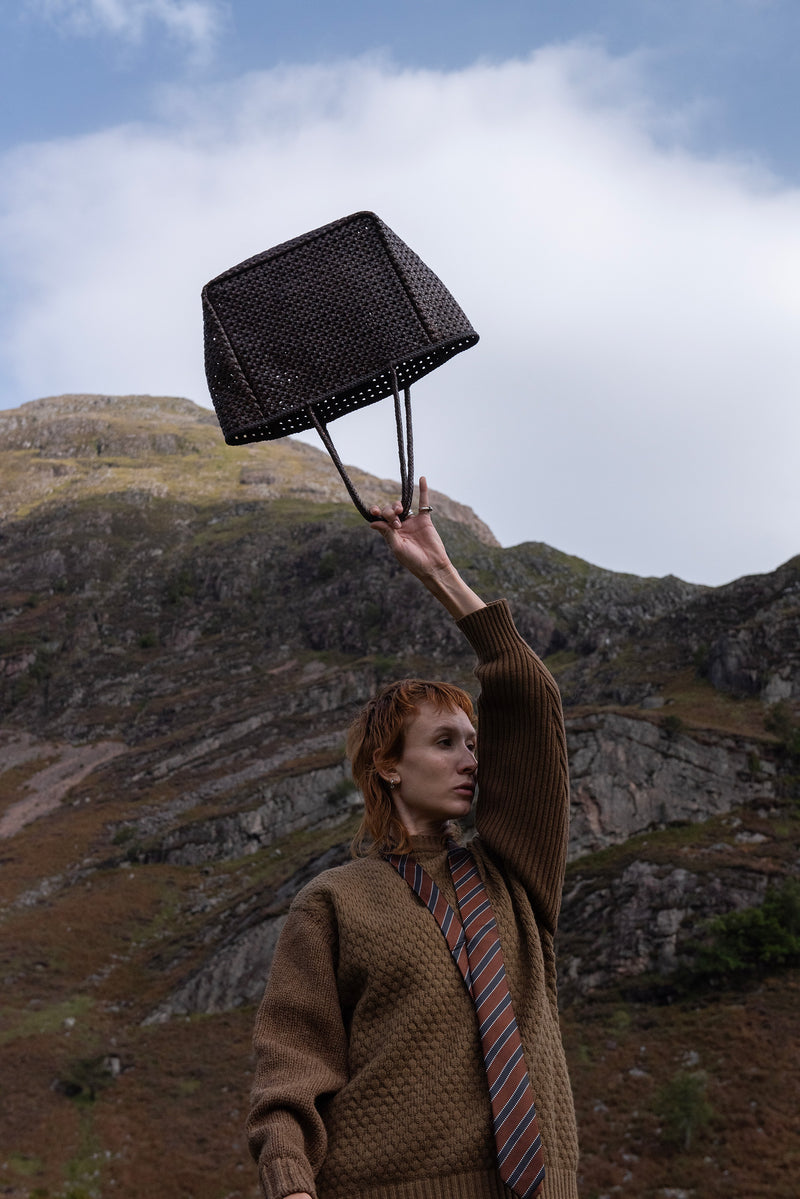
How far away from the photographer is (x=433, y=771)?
9.69ft

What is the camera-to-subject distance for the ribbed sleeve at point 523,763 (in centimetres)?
289

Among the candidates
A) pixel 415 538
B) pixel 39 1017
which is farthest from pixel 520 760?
pixel 39 1017

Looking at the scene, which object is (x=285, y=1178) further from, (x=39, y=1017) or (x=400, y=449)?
(x=39, y=1017)

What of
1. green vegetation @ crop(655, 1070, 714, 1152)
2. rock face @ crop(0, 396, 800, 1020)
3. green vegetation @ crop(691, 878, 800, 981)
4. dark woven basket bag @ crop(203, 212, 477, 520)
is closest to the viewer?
dark woven basket bag @ crop(203, 212, 477, 520)

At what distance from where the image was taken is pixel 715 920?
90.5ft

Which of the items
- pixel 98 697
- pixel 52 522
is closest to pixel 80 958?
pixel 98 697

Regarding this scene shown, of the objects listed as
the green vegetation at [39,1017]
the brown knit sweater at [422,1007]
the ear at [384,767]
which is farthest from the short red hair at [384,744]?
the green vegetation at [39,1017]

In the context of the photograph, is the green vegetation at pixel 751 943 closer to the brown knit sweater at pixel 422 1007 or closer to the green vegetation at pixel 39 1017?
the green vegetation at pixel 39 1017

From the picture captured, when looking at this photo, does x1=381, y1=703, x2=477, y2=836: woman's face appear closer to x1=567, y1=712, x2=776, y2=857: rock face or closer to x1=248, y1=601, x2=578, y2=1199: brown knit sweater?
x1=248, y1=601, x2=578, y2=1199: brown knit sweater

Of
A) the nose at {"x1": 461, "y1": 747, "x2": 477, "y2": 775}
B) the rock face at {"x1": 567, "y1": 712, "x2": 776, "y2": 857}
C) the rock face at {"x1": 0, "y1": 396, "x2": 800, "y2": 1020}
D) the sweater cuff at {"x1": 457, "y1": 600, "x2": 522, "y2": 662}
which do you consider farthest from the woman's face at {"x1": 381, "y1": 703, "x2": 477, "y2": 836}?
the rock face at {"x1": 567, "y1": 712, "x2": 776, "y2": 857}

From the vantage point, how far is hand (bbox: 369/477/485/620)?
3.03 meters

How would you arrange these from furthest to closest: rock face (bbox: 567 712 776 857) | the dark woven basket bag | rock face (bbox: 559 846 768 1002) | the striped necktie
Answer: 1. rock face (bbox: 567 712 776 857)
2. rock face (bbox: 559 846 768 1002)
3. the dark woven basket bag
4. the striped necktie

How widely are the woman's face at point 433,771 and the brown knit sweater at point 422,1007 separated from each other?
0.22 ft

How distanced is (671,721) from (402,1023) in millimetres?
37776
